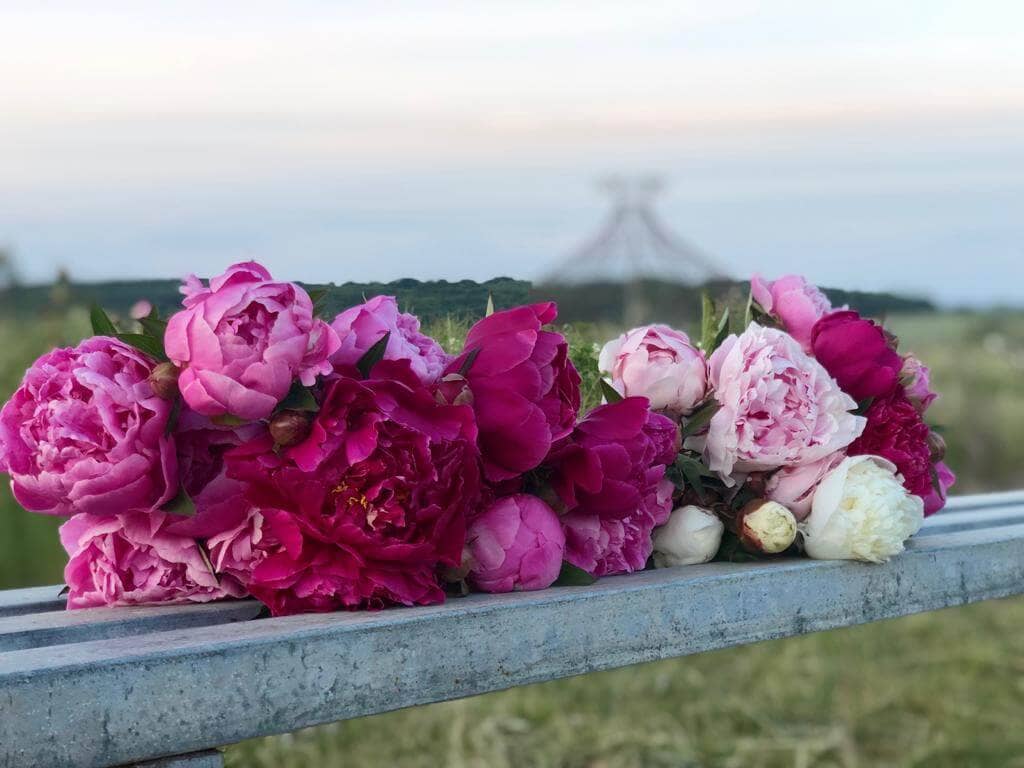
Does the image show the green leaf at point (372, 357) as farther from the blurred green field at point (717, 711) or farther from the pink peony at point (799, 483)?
the blurred green field at point (717, 711)

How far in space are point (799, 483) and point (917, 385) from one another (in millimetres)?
261

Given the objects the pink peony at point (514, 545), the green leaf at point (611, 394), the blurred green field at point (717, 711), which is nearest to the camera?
the pink peony at point (514, 545)

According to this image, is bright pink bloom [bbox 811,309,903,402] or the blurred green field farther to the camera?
the blurred green field

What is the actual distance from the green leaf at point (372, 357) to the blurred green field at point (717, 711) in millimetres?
1635

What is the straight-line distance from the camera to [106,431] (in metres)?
1.03

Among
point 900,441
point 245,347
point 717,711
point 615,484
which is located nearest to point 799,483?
point 900,441

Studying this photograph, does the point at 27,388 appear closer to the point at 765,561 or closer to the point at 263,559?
the point at 263,559

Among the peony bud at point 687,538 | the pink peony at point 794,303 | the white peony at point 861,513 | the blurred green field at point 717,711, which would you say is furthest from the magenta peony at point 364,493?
the blurred green field at point 717,711

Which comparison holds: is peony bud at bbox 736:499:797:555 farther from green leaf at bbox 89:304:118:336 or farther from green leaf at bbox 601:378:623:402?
green leaf at bbox 89:304:118:336

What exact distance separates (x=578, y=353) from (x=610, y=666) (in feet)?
1.39

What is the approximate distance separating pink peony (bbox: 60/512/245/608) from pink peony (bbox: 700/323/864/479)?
0.52 meters

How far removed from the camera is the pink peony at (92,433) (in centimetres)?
102

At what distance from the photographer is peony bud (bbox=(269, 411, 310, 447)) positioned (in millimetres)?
1026

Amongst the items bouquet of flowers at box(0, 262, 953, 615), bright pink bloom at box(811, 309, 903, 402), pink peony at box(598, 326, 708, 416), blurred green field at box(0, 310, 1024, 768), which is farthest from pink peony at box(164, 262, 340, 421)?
blurred green field at box(0, 310, 1024, 768)
